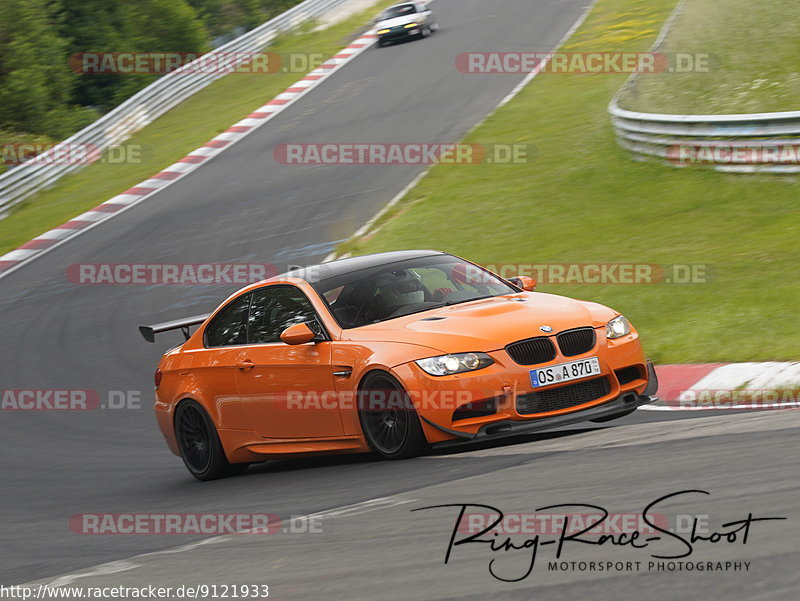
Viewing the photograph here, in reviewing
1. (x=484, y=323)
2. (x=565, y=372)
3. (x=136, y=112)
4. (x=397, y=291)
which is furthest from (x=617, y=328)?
(x=136, y=112)

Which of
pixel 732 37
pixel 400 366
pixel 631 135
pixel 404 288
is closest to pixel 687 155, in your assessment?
pixel 631 135

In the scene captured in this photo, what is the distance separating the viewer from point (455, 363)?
7.37 meters

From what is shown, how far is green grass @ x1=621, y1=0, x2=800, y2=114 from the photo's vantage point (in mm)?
19547

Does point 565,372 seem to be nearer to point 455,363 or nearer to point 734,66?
point 455,363

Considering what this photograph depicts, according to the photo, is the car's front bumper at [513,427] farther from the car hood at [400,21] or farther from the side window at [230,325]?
the car hood at [400,21]

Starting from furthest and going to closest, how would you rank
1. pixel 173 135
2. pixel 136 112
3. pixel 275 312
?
pixel 136 112 → pixel 173 135 → pixel 275 312

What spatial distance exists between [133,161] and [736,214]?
692 inches

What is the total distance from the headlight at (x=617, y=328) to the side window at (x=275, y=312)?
2.02 meters

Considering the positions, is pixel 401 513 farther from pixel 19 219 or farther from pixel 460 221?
pixel 19 219

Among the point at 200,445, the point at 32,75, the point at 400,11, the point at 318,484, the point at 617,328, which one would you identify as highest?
the point at 400,11

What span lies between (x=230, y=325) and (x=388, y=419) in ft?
6.61

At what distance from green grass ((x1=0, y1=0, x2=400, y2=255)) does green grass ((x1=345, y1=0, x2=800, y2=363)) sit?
8042 mm

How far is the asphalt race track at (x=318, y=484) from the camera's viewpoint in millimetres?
4602

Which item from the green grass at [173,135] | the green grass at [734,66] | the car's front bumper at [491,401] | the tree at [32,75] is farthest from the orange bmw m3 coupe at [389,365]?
the tree at [32,75]
